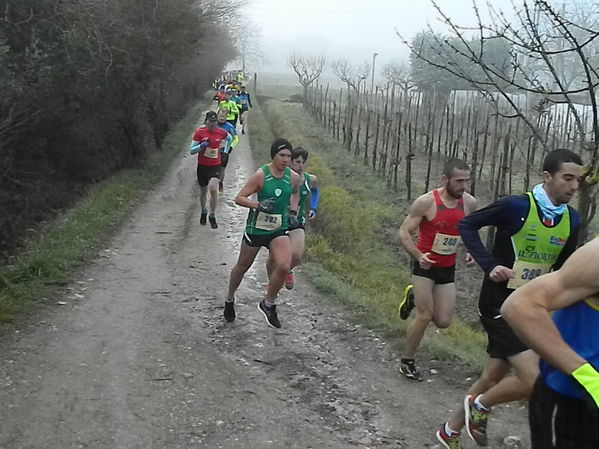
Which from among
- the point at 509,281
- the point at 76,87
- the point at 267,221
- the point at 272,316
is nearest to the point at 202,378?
the point at 272,316

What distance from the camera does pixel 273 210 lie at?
20.1 feet

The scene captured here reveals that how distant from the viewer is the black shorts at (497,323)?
150 inches

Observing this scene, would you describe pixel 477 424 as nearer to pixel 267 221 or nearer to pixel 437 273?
pixel 437 273

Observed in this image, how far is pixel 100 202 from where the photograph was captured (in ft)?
41.9

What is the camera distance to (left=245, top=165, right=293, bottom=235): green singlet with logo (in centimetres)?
614

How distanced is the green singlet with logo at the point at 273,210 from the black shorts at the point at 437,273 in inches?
61.7

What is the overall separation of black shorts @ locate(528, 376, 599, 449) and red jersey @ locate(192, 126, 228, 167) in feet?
29.5

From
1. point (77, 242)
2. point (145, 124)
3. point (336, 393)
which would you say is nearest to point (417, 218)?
point (336, 393)

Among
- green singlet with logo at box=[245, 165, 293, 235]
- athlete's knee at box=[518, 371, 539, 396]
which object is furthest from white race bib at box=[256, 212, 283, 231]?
athlete's knee at box=[518, 371, 539, 396]

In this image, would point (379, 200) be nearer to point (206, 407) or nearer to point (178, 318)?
point (178, 318)

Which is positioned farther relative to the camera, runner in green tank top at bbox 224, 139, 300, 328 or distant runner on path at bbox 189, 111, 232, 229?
distant runner on path at bbox 189, 111, 232, 229

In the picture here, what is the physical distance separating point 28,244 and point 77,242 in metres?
1.21

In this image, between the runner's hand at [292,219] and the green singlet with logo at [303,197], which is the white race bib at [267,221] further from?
the green singlet with logo at [303,197]

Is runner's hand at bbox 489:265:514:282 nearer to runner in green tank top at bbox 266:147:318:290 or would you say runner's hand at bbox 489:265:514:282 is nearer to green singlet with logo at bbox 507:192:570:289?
green singlet with logo at bbox 507:192:570:289
